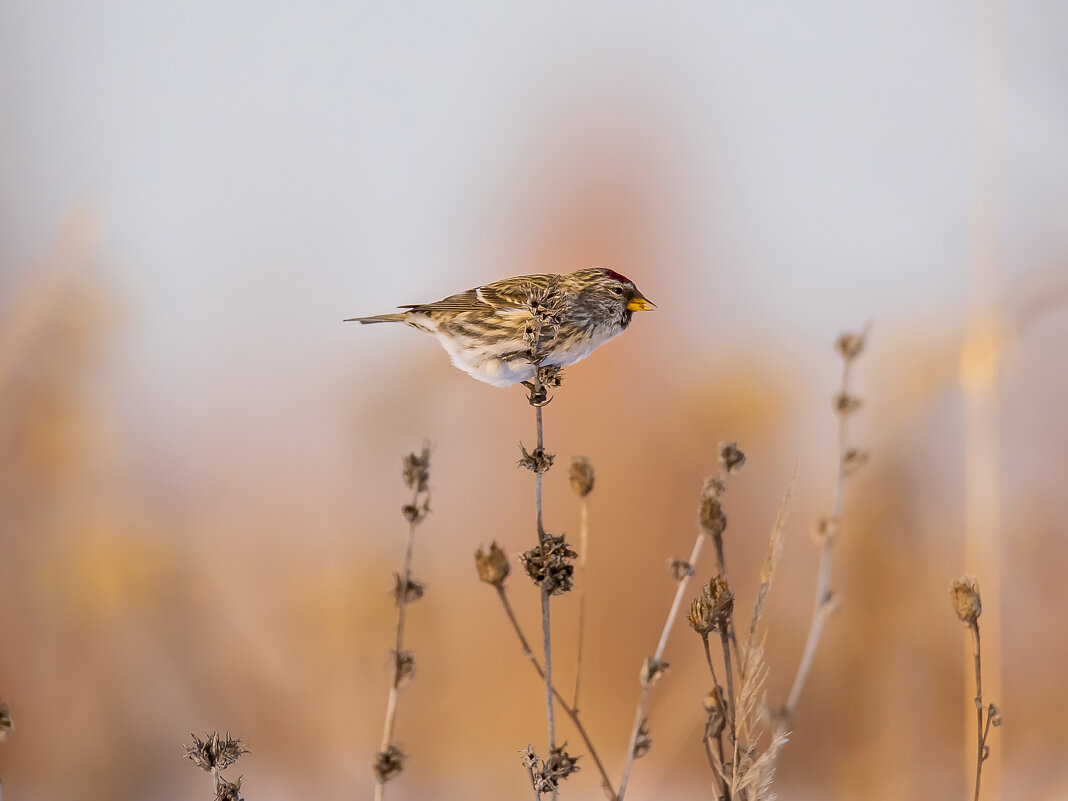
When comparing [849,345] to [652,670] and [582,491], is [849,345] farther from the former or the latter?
[652,670]

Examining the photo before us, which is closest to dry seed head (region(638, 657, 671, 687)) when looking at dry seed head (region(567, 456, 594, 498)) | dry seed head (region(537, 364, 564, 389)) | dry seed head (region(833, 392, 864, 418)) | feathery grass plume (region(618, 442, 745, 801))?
feathery grass plume (region(618, 442, 745, 801))

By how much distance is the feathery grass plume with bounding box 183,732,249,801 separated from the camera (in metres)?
0.81

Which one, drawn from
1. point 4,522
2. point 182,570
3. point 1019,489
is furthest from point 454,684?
point 1019,489

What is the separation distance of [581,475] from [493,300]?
1.00ft

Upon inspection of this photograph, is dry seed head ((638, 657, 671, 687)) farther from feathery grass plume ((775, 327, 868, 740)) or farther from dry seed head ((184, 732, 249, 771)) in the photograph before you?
dry seed head ((184, 732, 249, 771))

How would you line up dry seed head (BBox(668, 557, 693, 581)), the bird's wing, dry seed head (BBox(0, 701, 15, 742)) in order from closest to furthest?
dry seed head (BBox(0, 701, 15, 742))
dry seed head (BBox(668, 557, 693, 581))
the bird's wing

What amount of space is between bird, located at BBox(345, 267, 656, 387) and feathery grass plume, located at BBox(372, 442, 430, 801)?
8.2 inches

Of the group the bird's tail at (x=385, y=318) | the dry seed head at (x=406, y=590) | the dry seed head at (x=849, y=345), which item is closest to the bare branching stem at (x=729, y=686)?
the dry seed head at (x=406, y=590)

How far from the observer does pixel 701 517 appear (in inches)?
A: 41.3

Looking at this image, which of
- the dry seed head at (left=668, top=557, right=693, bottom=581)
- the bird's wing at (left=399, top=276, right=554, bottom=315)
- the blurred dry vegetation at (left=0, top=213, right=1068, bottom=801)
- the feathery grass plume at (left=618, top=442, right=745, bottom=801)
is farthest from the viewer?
the blurred dry vegetation at (left=0, top=213, right=1068, bottom=801)

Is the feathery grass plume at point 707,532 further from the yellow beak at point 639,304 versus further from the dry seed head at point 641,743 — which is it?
the yellow beak at point 639,304

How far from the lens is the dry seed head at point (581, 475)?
1.10 meters

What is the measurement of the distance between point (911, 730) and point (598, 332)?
2425 mm

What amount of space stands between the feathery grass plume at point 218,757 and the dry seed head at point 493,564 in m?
0.30
